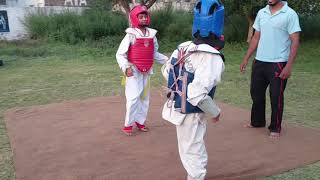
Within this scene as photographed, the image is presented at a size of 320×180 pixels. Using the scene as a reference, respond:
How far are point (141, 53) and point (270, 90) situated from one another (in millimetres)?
1595

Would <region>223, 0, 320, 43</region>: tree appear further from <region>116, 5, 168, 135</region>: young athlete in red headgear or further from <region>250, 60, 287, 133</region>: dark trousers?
<region>116, 5, 168, 135</region>: young athlete in red headgear

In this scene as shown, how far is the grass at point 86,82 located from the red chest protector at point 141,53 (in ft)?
5.55

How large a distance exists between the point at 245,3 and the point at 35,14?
8.97m

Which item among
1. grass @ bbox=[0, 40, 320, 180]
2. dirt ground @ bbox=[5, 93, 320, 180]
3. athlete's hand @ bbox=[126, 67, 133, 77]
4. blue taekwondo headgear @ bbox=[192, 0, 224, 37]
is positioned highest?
blue taekwondo headgear @ bbox=[192, 0, 224, 37]

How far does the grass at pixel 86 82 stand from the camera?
5590mm

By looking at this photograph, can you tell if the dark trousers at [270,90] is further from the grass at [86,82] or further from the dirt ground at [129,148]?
the grass at [86,82]

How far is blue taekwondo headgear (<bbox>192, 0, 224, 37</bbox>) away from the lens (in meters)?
3.03

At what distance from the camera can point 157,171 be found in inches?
Result: 150

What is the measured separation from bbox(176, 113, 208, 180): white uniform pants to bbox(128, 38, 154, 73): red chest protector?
5.39 ft

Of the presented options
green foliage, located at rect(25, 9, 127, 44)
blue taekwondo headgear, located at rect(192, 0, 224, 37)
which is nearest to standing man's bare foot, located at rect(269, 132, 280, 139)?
blue taekwondo headgear, located at rect(192, 0, 224, 37)

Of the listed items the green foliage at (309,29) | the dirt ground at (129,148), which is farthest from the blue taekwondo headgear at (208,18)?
the green foliage at (309,29)

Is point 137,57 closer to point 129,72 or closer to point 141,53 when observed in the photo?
point 141,53

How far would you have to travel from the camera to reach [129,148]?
4469mm

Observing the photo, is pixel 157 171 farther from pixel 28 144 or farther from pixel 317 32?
pixel 317 32
